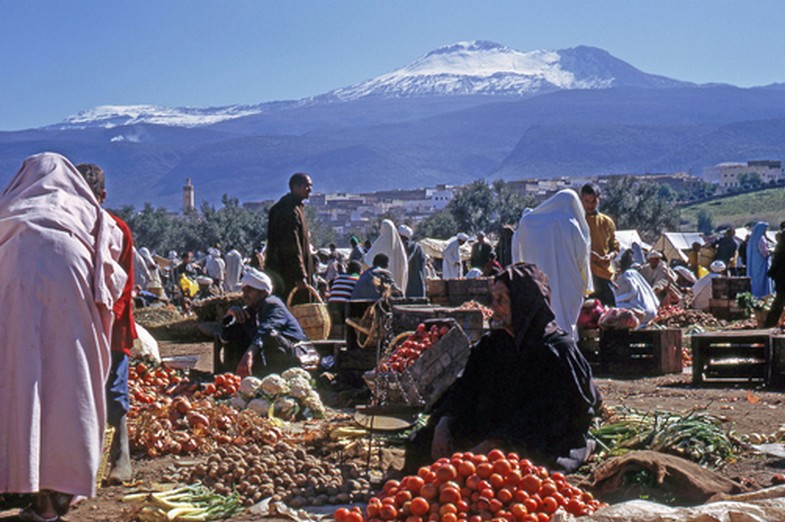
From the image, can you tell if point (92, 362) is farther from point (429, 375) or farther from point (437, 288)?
point (437, 288)

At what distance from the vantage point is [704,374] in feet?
32.9

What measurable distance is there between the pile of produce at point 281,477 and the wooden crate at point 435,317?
2.52 m

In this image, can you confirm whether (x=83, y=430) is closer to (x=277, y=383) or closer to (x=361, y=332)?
(x=277, y=383)

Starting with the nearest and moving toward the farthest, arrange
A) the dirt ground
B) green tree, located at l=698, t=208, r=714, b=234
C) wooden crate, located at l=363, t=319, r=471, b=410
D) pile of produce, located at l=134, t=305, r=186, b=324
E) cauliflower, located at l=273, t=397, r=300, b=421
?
the dirt ground
wooden crate, located at l=363, t=319, r=471, b=410
cauliflower, located at l=273, t=397, r=300, b=421
pile of produce, located at l=134, t=305, r=186, b=324
green tree, located at l=698, t=208, r=714, b=234

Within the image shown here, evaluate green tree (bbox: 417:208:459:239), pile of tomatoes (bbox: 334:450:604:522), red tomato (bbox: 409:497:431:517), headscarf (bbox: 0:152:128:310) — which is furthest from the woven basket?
green tree (bbox: 417:208:459:239)

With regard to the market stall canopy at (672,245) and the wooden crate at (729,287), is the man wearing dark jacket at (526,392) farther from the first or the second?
the market stall canopy at (672,245)

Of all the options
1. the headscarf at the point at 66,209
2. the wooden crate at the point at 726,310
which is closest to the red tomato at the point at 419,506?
the headscarf at the point at 66,209

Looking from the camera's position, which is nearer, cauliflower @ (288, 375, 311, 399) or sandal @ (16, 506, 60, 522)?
sandal @ (16, 506, 60, 522)

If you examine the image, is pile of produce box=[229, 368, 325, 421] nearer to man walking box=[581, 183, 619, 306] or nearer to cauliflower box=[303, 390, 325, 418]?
cauliflower box=[303, 390, 325, 418]

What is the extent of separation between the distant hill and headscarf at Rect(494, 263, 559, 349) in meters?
87.2

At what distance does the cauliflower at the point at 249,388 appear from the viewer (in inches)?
309

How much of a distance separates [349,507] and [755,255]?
14431 millimetres

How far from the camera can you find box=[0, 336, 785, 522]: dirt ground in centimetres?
546

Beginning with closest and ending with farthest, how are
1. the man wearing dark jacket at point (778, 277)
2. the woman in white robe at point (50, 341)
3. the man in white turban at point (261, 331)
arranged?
the woman in white robe at point (50, 341), the man in white turban at point (261, 331), the man wearing dark jacket at point (778, 277)
